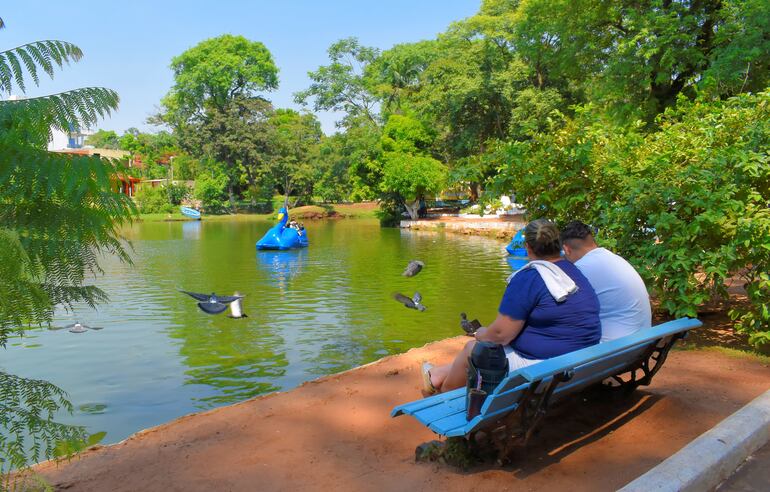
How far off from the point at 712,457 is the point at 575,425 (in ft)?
3.63

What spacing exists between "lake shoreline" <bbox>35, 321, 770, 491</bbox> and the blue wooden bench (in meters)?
0.30

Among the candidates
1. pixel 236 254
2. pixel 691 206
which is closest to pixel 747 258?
pixel 691 206

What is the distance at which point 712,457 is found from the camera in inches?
129

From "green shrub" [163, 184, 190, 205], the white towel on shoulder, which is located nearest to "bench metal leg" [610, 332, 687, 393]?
the white towel on shoulder

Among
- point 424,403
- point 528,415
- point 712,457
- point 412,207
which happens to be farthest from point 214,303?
point 412,207

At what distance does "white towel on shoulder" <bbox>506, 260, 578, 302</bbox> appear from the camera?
3.55 m

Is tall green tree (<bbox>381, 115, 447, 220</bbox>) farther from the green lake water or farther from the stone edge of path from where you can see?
the stone edge of path

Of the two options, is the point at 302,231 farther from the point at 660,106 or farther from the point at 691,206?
the point at 691,206

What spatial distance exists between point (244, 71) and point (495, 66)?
30.5 metres

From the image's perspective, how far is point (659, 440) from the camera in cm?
399

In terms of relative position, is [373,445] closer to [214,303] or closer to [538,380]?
[538,380]

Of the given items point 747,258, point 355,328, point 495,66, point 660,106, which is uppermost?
point 495,66

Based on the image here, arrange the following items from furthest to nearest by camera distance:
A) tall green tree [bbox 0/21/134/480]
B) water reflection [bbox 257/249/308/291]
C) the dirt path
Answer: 1. water reflection [bbox 257/249/308/291]
2. the dirt path
3. tall green tree [bbox 0/21/134/480]

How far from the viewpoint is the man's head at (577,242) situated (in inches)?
182
